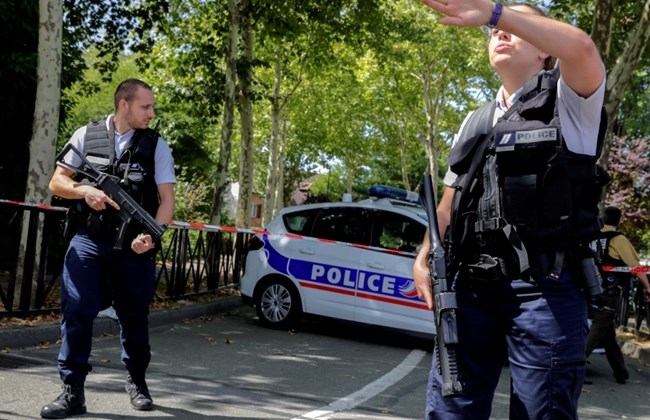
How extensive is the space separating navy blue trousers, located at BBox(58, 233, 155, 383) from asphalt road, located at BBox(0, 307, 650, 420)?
1.23ft

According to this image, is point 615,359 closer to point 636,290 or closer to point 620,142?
point 636,290

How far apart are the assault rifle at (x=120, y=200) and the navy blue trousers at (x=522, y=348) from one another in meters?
2.33

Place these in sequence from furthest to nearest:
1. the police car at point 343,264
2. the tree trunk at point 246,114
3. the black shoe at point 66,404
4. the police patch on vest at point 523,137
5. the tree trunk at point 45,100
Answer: the tree trunk at point 246,114, the police car at point 343,264, the tree trunk at point 45,100, the black shoe at point 66,404, the police patch on vest at point 523,137

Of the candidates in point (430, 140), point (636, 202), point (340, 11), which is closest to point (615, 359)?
point (340, 11)

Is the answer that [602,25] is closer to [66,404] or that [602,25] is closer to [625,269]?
[625,269]

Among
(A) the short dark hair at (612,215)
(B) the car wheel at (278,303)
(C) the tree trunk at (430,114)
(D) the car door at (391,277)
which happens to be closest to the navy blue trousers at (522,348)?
(A) the short dark hair at (612,215)

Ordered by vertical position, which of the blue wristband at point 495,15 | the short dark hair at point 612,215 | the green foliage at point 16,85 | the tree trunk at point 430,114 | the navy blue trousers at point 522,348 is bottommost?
the navy blue trousers at point 522,348

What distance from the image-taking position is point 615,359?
859 cm

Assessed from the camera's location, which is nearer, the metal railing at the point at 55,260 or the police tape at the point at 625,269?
the metal railing at the point at 55,260

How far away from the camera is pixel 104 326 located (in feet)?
27.2

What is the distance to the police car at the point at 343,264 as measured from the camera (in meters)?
9.55

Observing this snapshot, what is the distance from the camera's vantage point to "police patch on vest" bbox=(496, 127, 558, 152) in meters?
2.52

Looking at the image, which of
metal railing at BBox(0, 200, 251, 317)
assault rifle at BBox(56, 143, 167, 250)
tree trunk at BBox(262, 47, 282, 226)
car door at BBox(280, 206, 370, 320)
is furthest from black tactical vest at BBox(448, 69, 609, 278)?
tree trunk at BBox(262, 47, 282, 226)

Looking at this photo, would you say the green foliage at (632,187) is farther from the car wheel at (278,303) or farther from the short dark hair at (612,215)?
the car wheel at (278,303)
